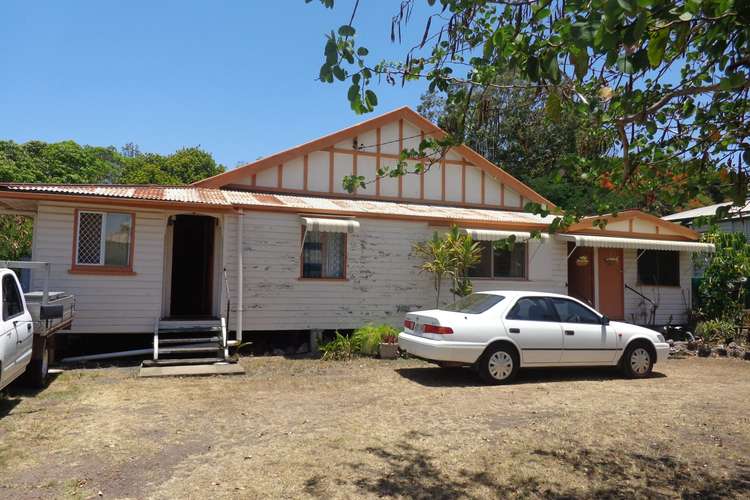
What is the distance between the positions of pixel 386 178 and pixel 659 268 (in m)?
8.21

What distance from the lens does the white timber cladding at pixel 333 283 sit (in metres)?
11.1

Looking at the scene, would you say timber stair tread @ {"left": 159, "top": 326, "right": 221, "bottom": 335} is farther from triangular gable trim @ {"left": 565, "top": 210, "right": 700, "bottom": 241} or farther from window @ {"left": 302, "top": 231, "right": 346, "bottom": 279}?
triangular gable trim @ {"left": 565, "top": 210, "right": 700, "bottom": 241}

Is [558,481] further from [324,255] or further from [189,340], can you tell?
[324,255]

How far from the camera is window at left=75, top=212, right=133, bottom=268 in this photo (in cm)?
994

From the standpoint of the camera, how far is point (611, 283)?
14.8m

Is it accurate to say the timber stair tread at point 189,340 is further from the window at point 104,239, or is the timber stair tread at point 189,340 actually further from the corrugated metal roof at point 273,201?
the corrugated metal roof at point 273,201

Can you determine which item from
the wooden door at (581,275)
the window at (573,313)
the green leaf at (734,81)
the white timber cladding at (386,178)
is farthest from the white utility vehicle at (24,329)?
the wooden door at (581,275)

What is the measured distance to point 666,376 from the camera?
9484 millimetres

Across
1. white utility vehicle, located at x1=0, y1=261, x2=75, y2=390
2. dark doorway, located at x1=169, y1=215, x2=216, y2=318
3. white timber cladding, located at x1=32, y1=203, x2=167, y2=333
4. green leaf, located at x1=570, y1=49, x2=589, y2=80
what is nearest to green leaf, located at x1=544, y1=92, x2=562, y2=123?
green leaf, located at x1=570, y1=49, x2=589, y2=80

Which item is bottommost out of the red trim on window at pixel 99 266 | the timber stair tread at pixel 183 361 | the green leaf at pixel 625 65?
the timber stair tread at pixel 183 361

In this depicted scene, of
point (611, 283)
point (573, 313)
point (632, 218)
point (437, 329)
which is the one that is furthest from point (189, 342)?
point (632, 218)

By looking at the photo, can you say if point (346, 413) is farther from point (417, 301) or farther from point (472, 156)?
point (472, 156)

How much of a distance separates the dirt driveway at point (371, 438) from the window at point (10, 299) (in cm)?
116

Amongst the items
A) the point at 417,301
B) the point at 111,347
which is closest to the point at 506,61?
the point at 417,301
